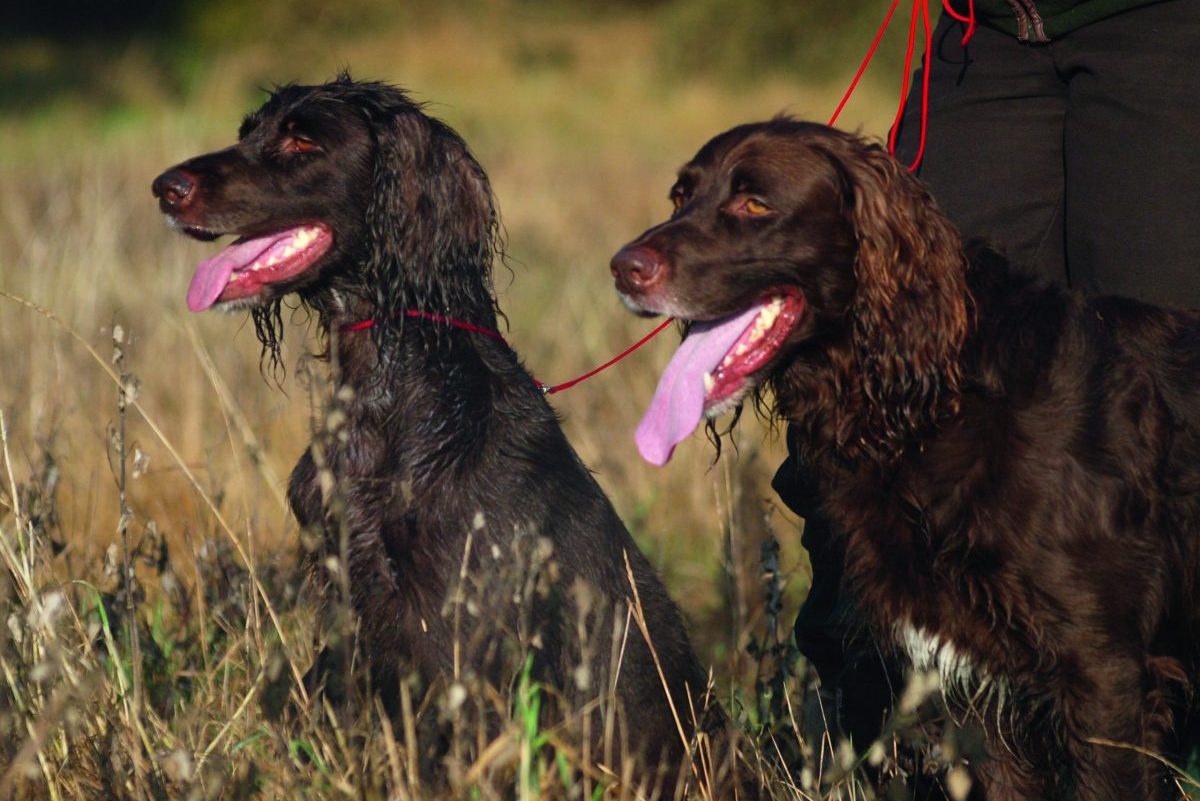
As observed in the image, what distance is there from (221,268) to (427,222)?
49 cm

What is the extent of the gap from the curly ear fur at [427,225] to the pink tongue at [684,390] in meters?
0.73

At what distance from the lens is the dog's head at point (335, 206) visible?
3719 mm

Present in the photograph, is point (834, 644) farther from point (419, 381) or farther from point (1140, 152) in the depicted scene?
point (1140, 152)

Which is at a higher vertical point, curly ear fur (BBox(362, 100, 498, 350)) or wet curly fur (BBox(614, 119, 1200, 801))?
curly ear fur (BBox(362, 100, 498, 350))

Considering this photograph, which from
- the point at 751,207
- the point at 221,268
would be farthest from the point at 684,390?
the point at 221,268

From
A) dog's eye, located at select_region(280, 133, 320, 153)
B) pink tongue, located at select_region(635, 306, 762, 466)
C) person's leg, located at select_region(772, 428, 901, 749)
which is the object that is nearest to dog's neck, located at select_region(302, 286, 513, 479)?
dog's eye, located at select_region(280, 133, 320, 153)

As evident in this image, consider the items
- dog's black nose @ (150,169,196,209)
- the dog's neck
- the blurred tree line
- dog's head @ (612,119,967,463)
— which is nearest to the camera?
dog's head @ (612,119,967,463)

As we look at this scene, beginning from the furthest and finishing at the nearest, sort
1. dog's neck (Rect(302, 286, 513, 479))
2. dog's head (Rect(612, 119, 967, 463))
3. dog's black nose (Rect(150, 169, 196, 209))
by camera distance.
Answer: dog's black nose (Rect(150, 169, 196, 209)) → dog's neck (Rect(302, 286, 513, 479)) → dog's head (Rect(612, 119, 967, 463))

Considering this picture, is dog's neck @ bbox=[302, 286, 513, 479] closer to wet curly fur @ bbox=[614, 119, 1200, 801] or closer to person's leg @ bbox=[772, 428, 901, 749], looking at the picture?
wet curly fur @ bbox=[614, 119, 1200, 801]

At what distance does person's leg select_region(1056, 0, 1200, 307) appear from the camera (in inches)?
140

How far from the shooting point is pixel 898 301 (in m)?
3.20

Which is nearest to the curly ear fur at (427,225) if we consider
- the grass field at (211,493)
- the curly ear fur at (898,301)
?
the grass field at (211,493)

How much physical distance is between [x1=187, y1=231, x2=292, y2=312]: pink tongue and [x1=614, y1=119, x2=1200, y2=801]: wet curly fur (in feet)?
3.38

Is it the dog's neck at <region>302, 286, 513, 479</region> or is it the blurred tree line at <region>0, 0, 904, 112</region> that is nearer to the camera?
the dog's neck at <region>302, 286, 513, 479</region>
